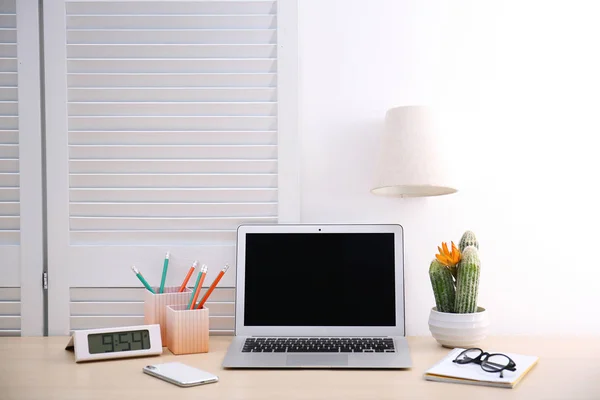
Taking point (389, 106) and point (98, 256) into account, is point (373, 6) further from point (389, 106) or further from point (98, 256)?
point (98, 256)

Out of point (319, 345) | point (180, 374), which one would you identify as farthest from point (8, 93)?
point (319, 345)

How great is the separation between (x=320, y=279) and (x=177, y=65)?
64 cm

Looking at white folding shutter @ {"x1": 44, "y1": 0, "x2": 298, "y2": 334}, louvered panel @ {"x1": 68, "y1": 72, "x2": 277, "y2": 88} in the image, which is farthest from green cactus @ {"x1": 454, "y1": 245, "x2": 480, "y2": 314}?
louvered panel @ {"x1": 68, "y1": 72, "x2": 277, "y2": 88}

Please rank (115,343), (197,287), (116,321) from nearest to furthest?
(115,343)
(197,287)
(116,321)

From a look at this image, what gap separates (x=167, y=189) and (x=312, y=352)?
0.55 metres

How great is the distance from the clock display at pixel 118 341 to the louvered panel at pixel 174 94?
1.88 feet

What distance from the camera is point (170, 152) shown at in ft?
4.59

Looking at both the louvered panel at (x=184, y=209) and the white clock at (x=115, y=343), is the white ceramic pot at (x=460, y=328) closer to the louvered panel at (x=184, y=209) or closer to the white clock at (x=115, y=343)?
the louvered panel at (x=184, y=209)

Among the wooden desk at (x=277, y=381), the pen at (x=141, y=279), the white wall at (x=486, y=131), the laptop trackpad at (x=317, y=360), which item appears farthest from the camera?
the white wall at (x=486, y=131)

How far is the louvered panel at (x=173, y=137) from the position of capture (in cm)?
140

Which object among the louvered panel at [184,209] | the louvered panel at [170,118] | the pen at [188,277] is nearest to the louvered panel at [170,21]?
the louvered panel at [170,118]

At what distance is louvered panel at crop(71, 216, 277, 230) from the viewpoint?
4.59 ft

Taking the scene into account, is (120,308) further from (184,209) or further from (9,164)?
(9,164)

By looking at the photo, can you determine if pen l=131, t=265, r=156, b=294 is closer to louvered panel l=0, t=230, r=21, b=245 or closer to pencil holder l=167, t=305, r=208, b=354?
pencil holder l=167, t=305, r=208, b=354
